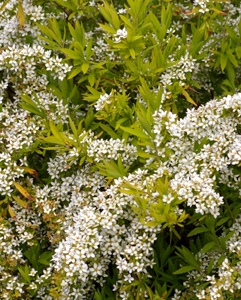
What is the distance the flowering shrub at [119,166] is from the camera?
3.11 m

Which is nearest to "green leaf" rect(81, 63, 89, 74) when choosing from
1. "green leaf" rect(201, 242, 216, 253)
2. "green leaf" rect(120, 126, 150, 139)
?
"green leaf" rect(120, 126, 150, 139)

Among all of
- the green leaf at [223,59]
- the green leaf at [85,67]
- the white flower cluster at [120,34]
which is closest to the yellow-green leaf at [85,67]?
the green leaf at [85,67]

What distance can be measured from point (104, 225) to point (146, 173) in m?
0.52

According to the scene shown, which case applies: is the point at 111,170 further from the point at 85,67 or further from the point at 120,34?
the point at 120,34

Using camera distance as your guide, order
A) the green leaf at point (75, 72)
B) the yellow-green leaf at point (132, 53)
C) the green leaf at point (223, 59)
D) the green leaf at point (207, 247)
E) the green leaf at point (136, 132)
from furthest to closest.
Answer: the green leaf at point (223, 59) → the green leaf at point (75, 72) → the yellow-green leaf at point (132, 53) → the green leaf at point (207, 247) → the green leaf at point (136, 132)

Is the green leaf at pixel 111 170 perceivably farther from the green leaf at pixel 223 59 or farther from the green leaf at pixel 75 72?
the green leaf at pixel 223 59

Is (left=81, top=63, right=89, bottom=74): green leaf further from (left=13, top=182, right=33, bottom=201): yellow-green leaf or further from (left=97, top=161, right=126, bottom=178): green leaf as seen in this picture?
(left=13, top=182, right=33, bottom=201): yellow-green leaf

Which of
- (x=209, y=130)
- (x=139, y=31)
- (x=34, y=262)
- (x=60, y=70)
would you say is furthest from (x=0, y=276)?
(x=139, y=31)

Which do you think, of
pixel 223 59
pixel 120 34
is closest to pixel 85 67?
pixel 120 34

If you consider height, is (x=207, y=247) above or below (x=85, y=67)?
below

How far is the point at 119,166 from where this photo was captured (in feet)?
11.1

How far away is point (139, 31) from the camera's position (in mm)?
3678

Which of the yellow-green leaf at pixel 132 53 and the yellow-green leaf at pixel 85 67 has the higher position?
the yellow-green leaf at pixel 85 67

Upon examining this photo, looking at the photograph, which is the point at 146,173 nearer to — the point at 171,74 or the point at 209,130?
the point at 209,130
